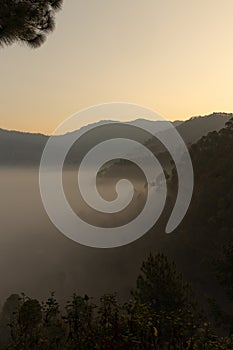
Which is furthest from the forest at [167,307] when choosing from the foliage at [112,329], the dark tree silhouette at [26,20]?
the dark tree silhouette at [26,20]

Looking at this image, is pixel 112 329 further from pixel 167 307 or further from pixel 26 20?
pixel 167 307

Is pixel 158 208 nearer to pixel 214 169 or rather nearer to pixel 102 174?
pixel 214 169

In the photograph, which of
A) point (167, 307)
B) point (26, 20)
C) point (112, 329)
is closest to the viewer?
point (112, 329)

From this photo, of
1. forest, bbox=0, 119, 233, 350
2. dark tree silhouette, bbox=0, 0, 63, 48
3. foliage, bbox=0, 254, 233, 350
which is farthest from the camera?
dark tree silhouette, bbox=0, 0, 63, 48

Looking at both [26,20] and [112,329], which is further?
[26,20]

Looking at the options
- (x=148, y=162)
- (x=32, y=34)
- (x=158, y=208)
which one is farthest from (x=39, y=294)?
(x=32, y=34)

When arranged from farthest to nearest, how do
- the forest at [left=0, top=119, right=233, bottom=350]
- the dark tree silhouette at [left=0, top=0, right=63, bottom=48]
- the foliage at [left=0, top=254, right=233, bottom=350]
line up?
the dark tree silhouette at [left=0, top=0, right=63, bottom=48], the forest at [left=0, top=119, right=233, bottom=350], the foliage at [left=0, top=254, right=233, bottom=350]

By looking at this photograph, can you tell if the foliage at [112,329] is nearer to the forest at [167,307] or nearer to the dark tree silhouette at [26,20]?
the forest at [167,307]

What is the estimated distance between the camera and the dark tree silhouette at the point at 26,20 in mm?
7809

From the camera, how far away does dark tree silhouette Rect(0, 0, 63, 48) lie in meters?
7.81

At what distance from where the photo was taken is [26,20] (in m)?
8.50

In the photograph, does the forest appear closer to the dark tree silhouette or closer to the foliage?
the foliage

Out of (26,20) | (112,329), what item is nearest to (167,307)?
(112,329)

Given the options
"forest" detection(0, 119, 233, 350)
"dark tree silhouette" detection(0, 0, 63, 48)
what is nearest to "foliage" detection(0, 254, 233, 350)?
"forest" detection(0, 119, 233, 350)
